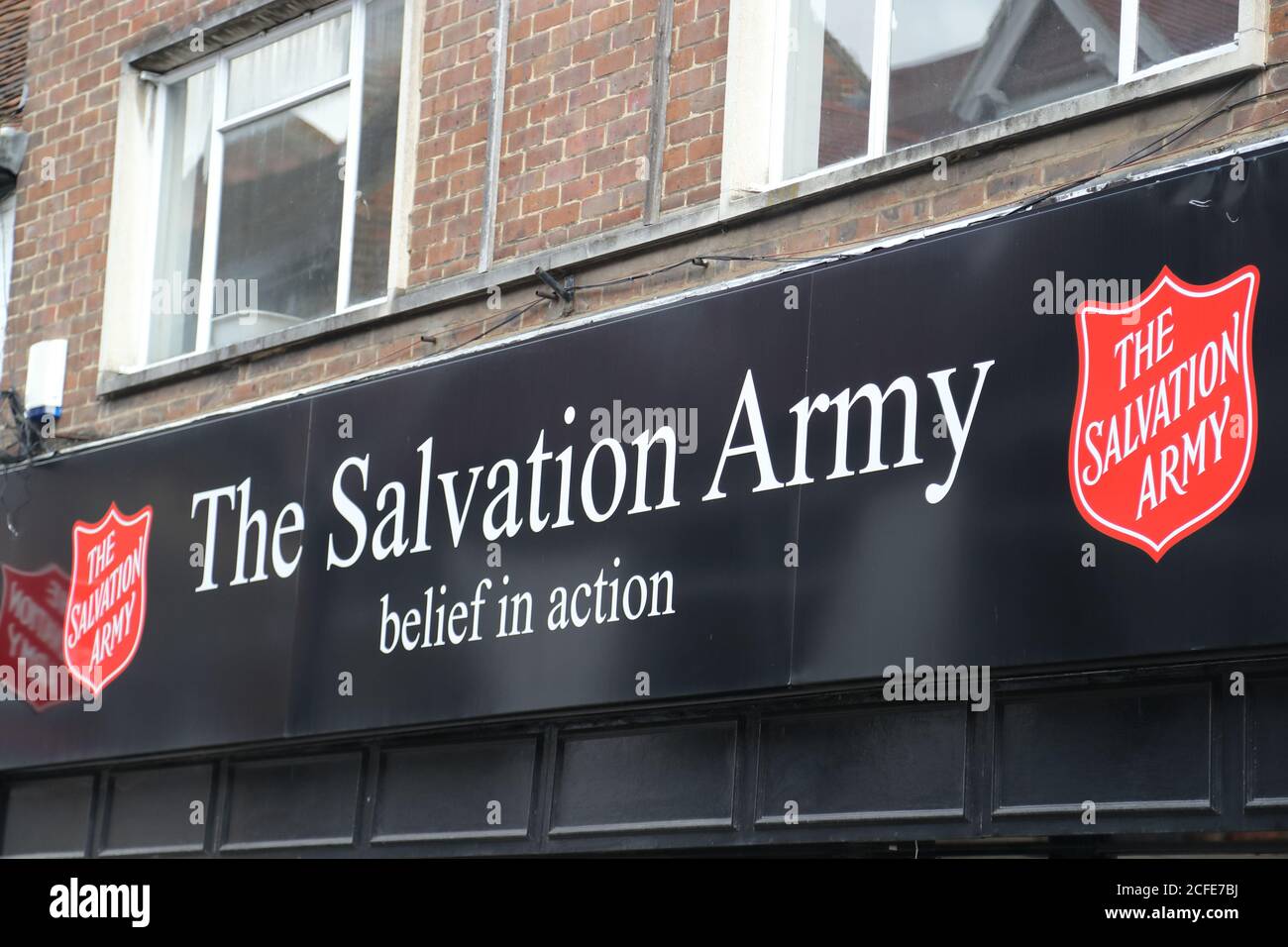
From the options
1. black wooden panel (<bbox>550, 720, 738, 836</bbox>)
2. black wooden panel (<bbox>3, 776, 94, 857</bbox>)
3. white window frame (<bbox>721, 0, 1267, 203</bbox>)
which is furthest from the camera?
black wooden panel (<bbox>3, 776, 94, 857</bbox>)

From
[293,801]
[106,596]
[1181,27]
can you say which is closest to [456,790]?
[293,801]

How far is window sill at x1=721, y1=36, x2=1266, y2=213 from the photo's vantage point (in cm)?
694

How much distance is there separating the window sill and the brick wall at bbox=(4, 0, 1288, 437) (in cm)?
5

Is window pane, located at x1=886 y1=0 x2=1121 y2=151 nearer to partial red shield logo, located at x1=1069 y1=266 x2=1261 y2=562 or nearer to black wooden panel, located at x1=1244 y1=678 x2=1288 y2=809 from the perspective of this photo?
partial red shield logo, located at x1=1069 y1=266 x2=1261 y2=562

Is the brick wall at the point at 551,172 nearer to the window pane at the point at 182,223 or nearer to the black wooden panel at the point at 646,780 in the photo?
the window pane at the point at 182,223

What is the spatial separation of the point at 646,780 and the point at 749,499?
4.21 ft

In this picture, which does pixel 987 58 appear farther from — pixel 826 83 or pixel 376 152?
pixel 376 152

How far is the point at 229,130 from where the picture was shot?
37.3 feet

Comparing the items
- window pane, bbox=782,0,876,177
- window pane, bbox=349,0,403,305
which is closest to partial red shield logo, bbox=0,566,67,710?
window pane, bbox=349,0,403,305

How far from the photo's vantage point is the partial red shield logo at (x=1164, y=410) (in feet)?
21.6

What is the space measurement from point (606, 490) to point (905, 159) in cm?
174

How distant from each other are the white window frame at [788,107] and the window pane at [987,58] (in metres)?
0.07

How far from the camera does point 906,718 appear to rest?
300 inches

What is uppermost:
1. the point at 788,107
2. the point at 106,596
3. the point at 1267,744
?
the point at 788,107
